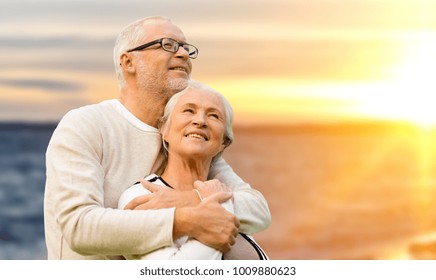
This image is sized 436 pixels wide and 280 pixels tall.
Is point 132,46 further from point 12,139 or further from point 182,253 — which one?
point 12,139

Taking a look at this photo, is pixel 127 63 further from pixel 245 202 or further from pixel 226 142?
pixel 245 202

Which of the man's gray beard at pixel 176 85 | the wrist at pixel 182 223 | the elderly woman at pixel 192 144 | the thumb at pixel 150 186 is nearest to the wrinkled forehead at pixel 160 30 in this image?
the man's gray beard at pixel 176 85

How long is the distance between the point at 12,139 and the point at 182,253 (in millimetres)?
6806

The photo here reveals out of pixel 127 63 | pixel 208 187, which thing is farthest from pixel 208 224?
pixel 127 63

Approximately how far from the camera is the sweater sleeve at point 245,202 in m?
4.56

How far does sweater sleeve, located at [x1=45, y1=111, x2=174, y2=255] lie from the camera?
4.27 metres

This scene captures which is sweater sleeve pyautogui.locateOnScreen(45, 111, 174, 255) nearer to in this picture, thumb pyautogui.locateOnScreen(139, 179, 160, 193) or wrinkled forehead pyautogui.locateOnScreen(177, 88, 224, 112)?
thumb pyautogui.locateOnScreen(139, 179, 160, 193)

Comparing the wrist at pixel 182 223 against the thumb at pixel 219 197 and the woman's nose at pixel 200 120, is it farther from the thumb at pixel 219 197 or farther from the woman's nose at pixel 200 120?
the woman's nose at pixel 200 120

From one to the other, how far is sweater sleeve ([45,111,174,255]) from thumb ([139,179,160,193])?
170mm

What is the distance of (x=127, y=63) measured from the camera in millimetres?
4863

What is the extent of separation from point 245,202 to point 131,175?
0.58 m

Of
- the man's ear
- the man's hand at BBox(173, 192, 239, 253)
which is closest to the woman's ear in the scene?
the man's hand at BBox(173, 192, 239, 253)
